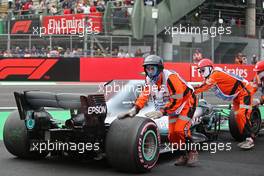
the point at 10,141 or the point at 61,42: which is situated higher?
the point at 61,42

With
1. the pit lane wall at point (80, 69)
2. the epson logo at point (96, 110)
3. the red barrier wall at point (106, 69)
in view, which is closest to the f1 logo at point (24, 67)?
the pit lane wall at point (80, 69)

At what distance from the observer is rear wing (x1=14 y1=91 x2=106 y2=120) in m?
6.26

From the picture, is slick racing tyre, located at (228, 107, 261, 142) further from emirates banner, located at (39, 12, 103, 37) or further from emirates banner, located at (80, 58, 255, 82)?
emirates banner, located at (39, 12, 103, 37)

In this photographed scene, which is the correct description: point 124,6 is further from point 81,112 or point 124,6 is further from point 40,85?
point 81,112

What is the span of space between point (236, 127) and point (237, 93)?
29.2 inches

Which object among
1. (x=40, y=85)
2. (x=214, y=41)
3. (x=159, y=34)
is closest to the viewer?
(x=40, y=85)

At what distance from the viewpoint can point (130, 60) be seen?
23500 mm

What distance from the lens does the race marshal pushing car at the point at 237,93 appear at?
859 centimetres

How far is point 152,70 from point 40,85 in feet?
47.9

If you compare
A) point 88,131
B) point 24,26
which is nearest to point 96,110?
point 88,131

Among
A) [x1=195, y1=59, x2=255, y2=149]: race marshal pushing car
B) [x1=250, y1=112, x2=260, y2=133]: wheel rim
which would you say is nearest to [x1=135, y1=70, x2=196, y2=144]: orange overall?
[x1=195, y1=59, x2=255, y2=149]: race marshal pushing car

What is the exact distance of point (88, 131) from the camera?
6.36 meters

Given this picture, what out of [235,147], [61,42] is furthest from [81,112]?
[61,42]

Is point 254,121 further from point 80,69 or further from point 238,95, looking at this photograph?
point 80,69
